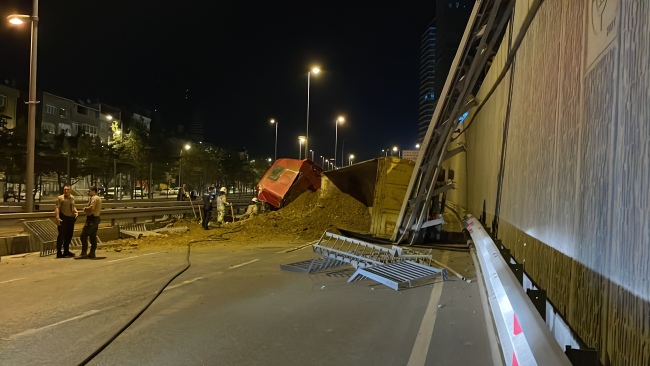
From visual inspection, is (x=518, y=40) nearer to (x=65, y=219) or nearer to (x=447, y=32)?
(x=65, y=219)

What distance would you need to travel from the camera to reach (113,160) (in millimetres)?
35250

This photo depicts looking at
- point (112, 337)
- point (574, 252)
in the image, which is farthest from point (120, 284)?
point (574, 252)

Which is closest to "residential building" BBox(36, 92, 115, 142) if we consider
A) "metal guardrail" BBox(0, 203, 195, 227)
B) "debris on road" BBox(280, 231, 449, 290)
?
"metal guardrail" BBox(0, 203, 195, 227)

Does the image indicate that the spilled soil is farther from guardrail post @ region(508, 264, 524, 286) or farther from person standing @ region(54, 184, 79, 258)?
guardrail post @ region(508, 264, 524, 286)

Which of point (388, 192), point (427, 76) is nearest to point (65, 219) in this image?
point (388, 192)

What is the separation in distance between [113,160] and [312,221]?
28.2 metres

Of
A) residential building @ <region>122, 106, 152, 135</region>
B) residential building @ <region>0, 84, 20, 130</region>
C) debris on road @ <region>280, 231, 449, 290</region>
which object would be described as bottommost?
debris on road @ <region>280, 231, 449, 290</region>

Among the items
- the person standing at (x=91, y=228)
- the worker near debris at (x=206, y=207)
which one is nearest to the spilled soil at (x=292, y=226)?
the worker near debris at (x=206, y=207)

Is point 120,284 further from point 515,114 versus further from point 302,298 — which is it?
point 515,114

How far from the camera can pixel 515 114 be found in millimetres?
5203

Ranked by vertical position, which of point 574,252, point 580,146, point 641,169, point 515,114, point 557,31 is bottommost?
point 574,252

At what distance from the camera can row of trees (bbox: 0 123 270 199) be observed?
89.3 feet

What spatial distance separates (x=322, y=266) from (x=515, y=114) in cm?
468

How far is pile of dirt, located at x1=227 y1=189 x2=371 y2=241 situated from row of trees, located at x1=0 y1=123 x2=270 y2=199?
2039 centimetres
